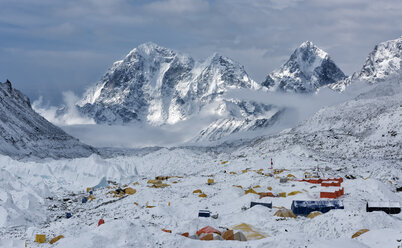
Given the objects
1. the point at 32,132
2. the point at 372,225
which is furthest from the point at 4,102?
the point at 372,225

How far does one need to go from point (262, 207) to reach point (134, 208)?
13438mm

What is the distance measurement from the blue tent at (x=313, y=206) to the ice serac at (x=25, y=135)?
294 ft

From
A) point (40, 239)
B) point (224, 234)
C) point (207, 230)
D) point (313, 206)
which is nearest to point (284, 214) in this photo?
point (313, 206)

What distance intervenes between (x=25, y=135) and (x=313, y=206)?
11002cm

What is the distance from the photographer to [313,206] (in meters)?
32.8

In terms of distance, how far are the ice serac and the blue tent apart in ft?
294

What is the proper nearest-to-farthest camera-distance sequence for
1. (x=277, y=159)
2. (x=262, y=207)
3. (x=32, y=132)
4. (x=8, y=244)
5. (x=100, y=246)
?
(x=100, y=246)
(x=8, y=244)
(x=262, y=207)
(x=277, y=159)
(x=32, y=132)

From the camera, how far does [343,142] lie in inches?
3848

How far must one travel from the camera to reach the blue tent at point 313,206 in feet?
106

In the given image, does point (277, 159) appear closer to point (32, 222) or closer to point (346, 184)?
point (346, 184)

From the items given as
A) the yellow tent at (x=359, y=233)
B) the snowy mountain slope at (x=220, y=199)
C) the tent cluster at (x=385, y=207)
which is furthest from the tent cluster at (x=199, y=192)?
the yellow tent at (x=359, y=233)

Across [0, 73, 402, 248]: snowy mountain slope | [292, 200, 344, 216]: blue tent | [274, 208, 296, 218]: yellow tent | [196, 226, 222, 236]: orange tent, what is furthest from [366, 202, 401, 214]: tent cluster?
[196, 226, 222, 236]: orange tent

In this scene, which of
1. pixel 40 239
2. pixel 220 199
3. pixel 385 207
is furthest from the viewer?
pixel 220 199

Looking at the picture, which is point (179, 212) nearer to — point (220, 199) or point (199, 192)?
point (220, 199)
